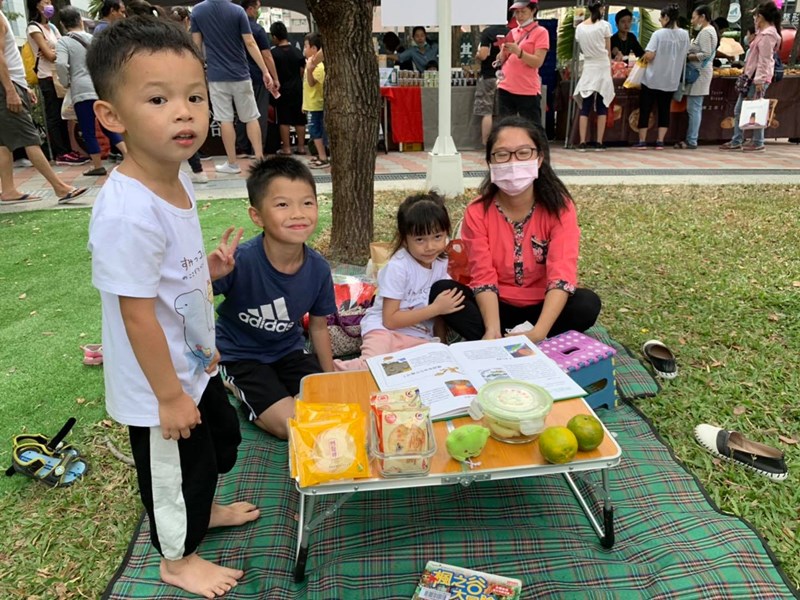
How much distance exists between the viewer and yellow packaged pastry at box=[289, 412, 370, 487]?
5.09 ft

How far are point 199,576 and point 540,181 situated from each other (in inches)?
81.9

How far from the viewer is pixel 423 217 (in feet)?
8.83

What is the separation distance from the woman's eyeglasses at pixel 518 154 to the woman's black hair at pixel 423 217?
0.33 metres

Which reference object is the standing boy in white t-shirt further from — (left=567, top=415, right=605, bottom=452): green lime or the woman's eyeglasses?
the woman's eyeglasses

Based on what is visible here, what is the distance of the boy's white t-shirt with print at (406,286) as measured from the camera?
2.81 meters

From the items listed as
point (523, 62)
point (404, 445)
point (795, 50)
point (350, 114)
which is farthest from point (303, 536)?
point (795, 50)

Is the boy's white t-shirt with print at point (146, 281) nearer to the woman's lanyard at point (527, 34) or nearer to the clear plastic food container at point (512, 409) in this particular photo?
the clear plastic food container at point (512, 409)

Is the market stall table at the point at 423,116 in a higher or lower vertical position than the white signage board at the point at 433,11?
lower

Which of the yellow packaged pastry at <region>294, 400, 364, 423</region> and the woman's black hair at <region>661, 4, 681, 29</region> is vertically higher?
the woman's black hair at <region>661, 4, 681, 29</region>

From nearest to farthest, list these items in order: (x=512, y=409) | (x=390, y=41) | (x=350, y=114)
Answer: (x=512, y=409) < (x=350, y=114) < (x=390, y=41)

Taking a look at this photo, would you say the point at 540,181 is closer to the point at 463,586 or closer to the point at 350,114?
the point at 350,114

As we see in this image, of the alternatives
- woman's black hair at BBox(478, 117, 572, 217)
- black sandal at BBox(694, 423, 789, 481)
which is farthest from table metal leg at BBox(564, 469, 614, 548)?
woman's black hair at BBox(478, 117, 572, 217)

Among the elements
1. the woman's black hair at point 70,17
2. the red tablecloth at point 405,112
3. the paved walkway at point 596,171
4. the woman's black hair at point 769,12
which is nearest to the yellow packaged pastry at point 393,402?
the paved walkway at point 596,171

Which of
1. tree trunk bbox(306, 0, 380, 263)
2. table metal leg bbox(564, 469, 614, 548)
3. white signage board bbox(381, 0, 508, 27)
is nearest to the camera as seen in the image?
table metal leg bbox(564, 469, 614, 548)
